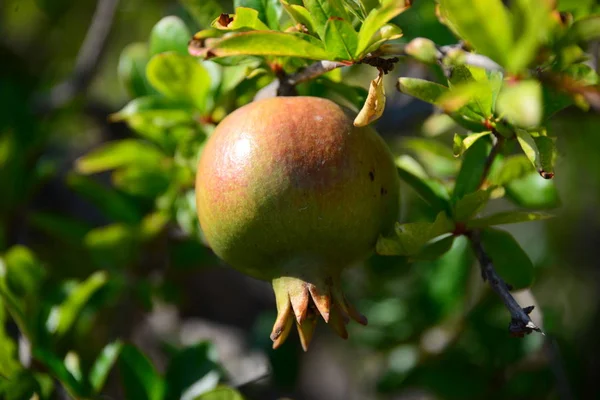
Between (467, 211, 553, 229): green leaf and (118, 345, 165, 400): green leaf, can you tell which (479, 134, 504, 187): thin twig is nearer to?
(467, 211, 553, 229): green leaf

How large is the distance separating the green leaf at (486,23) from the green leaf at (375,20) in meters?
0.07

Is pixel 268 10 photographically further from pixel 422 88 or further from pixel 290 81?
pixel 422 88

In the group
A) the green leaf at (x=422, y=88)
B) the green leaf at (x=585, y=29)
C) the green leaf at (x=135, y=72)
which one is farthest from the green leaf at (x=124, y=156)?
the green leaf at (x=585, y=29)

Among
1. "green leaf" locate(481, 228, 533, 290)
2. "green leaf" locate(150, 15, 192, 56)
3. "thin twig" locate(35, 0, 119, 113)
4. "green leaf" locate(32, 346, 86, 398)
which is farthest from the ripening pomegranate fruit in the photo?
"thin twig" locate(35, 0, 119, 113)

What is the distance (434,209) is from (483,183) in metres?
0.08

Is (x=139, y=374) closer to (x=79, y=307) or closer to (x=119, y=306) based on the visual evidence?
(x=79, y=307)

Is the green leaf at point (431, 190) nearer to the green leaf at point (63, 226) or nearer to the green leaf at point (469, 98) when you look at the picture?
the green leaf at point (469, 98)

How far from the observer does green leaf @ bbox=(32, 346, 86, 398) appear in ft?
3.82

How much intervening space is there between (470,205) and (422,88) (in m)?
0.19

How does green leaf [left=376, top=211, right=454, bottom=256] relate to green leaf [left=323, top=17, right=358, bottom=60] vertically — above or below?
below

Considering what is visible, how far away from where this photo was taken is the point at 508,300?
83cm

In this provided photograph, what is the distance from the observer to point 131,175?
137cm

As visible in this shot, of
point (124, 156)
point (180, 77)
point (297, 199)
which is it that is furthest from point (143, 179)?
point (297, 199)

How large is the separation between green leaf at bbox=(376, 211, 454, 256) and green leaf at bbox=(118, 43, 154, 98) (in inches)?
27.2
